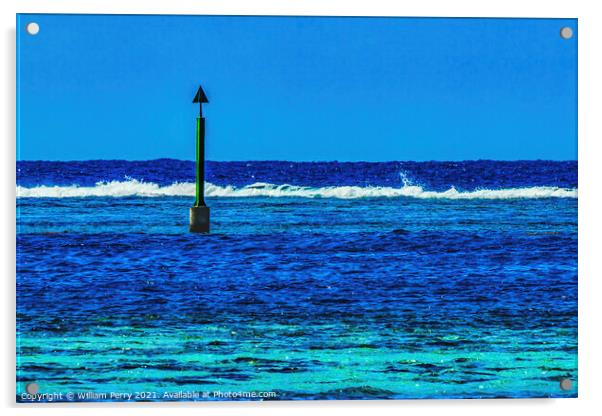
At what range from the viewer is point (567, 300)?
742 cm

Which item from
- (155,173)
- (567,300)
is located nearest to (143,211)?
(155,173)

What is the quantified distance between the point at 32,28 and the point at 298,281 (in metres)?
Answer: 1.69

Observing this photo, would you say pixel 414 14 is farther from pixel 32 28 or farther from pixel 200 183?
pixel 32 28

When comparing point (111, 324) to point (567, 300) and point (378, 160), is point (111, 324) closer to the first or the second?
point (378, 160)

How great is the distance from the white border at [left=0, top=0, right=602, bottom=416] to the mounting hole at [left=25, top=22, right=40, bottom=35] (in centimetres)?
6

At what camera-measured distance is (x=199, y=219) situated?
7.51 m

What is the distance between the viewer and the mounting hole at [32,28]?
23.9 ft

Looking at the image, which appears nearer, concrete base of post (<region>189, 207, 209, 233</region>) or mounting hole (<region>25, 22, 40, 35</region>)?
mounting hole (<region>25, 22, 40, 35</region>)

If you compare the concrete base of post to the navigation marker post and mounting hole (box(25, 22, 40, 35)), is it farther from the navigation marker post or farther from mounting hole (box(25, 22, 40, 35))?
mounting hole (box(25, 22, 40, 35))

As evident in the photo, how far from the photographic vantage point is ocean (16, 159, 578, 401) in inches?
288

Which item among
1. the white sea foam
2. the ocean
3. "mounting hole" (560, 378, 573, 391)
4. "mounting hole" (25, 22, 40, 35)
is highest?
"mounting hole" (25, 22, 40, 35)

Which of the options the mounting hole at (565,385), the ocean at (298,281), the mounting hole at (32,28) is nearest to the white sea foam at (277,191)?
the ocean at (298,281)

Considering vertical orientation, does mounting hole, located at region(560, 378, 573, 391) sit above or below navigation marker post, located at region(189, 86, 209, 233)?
below

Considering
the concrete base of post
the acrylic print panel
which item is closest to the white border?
the acrylic print panel
